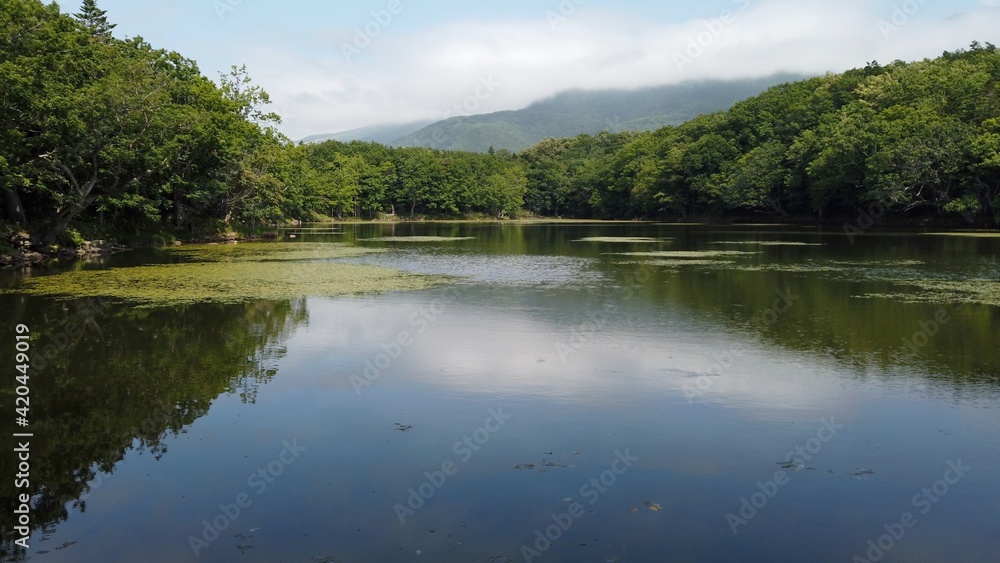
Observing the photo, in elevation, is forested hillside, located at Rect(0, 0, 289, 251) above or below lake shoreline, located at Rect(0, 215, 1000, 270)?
above

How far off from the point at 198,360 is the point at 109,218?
2887 centimetres

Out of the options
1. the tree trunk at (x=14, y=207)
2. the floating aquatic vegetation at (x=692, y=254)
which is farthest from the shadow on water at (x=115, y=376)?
the floating aquatic vegetation at (x=692, y=254)

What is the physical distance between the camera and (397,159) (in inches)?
4545

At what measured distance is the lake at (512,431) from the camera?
17.5 feet

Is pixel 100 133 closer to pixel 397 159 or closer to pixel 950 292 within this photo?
pixel 950 292

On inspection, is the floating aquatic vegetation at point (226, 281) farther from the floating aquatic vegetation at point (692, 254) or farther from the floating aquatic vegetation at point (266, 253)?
the floating aquatic vegetation at point (692, 254)

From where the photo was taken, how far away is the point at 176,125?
32719 mm

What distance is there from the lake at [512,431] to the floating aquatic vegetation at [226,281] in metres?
1.72

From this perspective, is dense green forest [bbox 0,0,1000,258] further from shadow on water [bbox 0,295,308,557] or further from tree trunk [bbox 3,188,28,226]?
shadow on water [bbox 0,295,308,557]

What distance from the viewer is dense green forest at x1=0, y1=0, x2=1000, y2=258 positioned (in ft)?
→ 84.9

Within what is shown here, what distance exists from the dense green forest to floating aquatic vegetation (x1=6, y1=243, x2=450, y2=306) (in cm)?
546

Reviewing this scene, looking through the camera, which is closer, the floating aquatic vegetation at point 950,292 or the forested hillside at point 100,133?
the floating aquatic vegetation at point 950,292

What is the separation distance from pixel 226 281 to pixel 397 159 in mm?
97122

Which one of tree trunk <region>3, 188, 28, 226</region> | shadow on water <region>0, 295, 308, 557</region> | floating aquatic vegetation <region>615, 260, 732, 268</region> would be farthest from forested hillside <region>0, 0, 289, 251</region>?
floating aquatic vegetation <region>615, 260, 732, 268</region>
